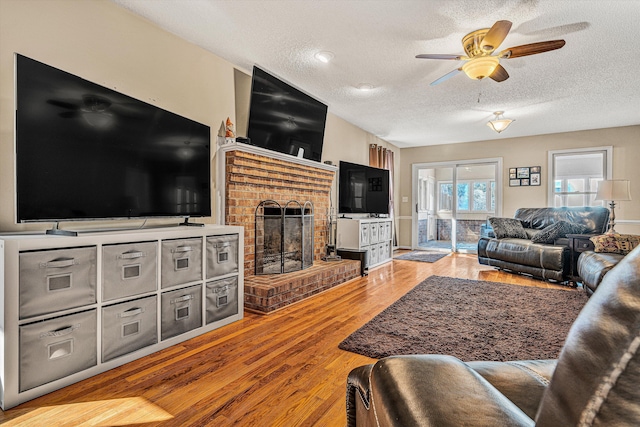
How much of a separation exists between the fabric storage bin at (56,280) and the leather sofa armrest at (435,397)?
5.59 feet

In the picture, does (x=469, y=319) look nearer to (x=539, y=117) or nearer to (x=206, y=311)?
(x=206, y=311)

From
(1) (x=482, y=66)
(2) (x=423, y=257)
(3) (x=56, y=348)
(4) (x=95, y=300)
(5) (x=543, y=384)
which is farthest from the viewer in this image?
(2) (x=423, y=257)

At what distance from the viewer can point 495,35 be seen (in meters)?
2.42

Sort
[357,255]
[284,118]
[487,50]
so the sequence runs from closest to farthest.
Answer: [487,50]
[284,118]
[357,255]

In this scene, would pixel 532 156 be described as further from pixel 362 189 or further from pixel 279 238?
pixel 279 238

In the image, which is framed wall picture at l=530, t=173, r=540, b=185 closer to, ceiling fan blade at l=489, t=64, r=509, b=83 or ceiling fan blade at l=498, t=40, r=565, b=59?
ceiling fan blade at l=489, t=64, r=509, b=83

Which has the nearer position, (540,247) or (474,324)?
(474,324)

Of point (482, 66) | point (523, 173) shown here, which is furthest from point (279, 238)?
point (523, 173)

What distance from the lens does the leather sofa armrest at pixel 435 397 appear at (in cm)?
52

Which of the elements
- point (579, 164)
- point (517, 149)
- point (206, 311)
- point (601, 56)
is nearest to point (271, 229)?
point (206, 311)

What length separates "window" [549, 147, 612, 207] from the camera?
240 inches

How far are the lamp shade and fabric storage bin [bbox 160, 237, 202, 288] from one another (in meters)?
4.96

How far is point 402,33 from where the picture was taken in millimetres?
2848

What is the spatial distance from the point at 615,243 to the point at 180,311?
13.7 ft
